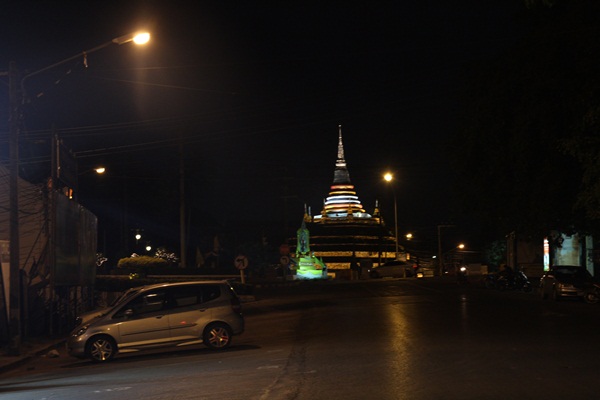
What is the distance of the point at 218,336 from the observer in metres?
18.0

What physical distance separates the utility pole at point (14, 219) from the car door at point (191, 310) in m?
4.43

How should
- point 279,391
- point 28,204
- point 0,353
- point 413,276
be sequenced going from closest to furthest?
point 279,391 → point 0,353 → point 28,204 → point 413,276

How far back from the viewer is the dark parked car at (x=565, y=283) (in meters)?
31.8

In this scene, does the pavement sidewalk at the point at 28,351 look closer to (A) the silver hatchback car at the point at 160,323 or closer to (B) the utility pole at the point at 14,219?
(B) the utility pole at the point at 14,219

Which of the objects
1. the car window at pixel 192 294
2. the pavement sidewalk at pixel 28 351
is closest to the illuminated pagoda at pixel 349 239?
the pavement sidewalk at pixel 28 351

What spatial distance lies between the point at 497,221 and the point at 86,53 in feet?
76.2

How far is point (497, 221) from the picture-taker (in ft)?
119

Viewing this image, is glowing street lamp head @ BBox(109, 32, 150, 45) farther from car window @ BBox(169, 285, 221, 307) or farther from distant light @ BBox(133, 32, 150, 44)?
car window @ BBox(169, 285, 221, 307)

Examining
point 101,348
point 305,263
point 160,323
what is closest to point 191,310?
point 160,323

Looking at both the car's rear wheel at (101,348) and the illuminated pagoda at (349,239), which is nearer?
the car's rear wheel at (101,348)

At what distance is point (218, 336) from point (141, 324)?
Answer: 1.78 meters

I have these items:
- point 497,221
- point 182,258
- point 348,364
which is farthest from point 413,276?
point 348,364

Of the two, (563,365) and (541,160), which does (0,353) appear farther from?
(541,160)

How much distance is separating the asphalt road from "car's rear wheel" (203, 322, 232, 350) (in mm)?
378
